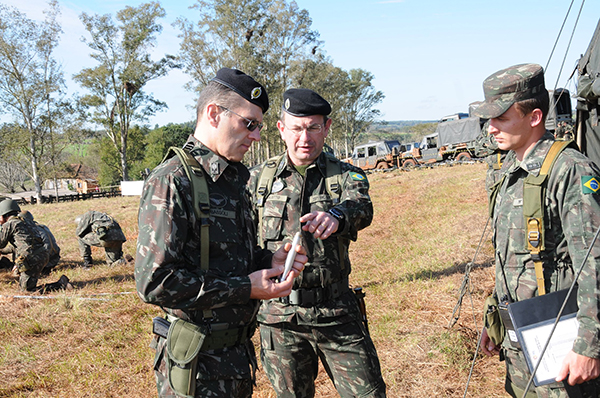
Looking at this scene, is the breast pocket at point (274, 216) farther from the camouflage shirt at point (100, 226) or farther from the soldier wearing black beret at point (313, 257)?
the camouflage shirt at point (100, 226)

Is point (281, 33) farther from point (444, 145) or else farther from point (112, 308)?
point (112, 308)

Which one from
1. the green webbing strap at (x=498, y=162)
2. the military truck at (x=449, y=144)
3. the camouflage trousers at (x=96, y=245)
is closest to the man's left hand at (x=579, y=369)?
the green webbing strap at (x=498, y=162)

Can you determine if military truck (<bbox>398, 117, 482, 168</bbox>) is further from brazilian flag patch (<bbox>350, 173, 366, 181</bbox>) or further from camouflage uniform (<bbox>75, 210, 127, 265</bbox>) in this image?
brazilian flag patch (<bbox>350, 173, 366, 181</bbox>)

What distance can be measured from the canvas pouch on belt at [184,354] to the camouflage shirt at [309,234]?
955 millimetres

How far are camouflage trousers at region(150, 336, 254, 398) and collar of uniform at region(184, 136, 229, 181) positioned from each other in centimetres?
79

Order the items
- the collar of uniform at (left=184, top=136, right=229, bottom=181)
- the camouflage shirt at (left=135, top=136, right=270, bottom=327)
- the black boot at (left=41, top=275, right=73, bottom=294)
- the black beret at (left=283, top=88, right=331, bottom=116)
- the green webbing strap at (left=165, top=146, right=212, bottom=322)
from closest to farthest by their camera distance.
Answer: the camouflage shirt at (left=135, top=136, right=270, bottom=327) → the green webbing strap at (left=165, top=146, right=212, bottom=322) → the collar of uniform at (left=184, top=136, right=229, bottom=181) → the black beret at (left=283, top=88, right=331, bottom=116) → the black boot at (left=41, top=275, right=73, bottom=294)

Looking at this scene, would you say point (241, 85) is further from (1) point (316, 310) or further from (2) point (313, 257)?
(1) point (316, 310)

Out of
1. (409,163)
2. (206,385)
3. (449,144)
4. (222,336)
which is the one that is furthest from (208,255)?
(409,163)

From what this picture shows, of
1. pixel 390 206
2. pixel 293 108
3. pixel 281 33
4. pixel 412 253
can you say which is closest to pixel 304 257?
pixel 293 108

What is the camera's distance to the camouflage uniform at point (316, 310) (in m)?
2.64

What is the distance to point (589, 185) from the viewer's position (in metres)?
1.94

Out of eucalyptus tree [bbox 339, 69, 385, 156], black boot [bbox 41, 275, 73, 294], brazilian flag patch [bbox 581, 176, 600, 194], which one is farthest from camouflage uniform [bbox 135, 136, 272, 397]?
eucalyptus tree [bbox 339, 69, 385, 156]

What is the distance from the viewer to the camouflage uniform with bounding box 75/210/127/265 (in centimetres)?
938

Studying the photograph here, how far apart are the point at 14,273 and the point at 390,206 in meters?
10.9
